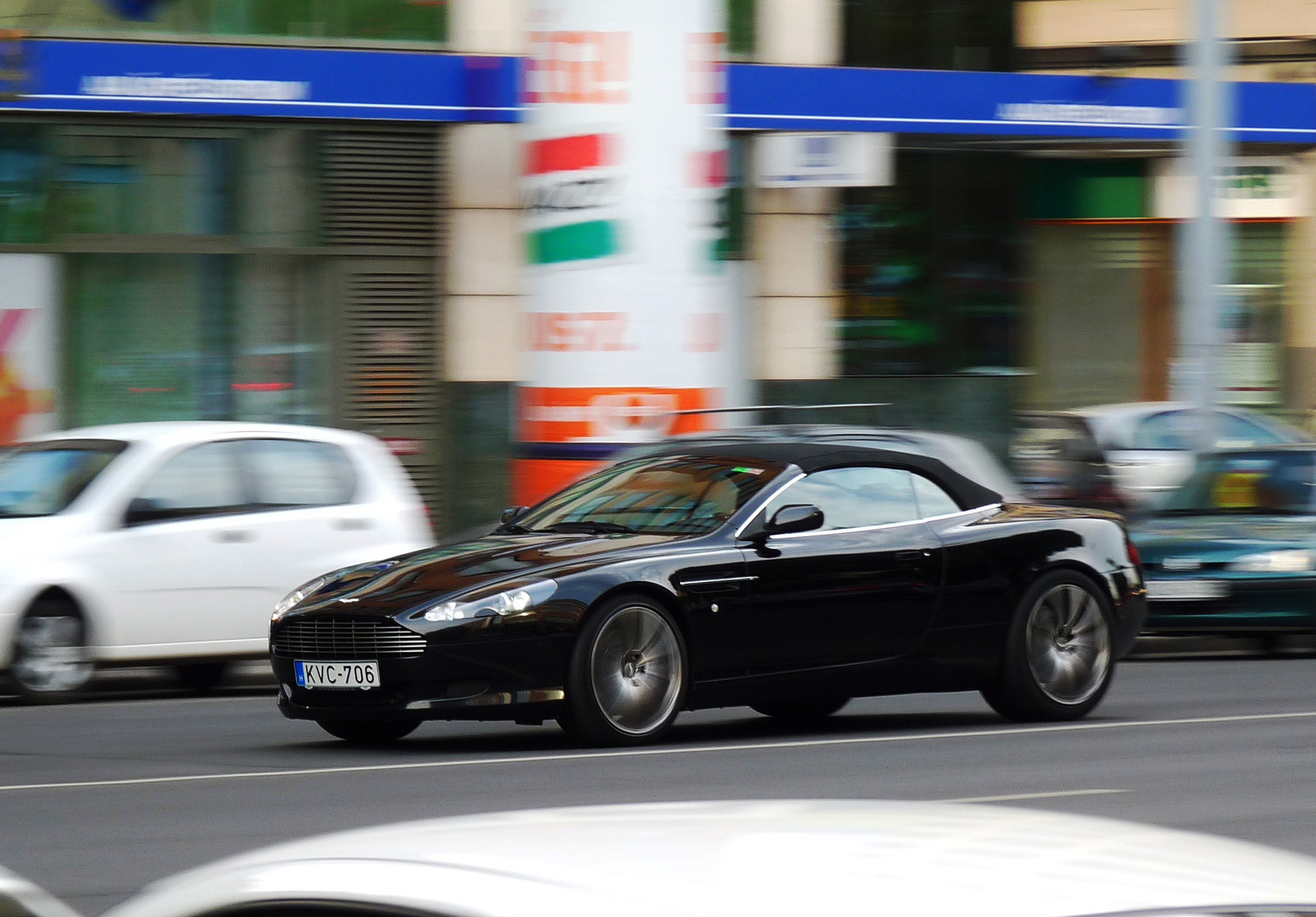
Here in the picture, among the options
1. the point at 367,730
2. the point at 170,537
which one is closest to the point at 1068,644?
the point at 367,730

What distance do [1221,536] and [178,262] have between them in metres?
9.06

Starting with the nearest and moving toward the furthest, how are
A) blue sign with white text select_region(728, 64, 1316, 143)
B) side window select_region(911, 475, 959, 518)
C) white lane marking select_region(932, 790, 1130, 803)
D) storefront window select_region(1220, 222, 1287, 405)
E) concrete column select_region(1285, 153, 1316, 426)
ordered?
white lane marking select_region(932, 790, 1130, 803)
side window select_region(911, 475, 959, 518)
blue sign with white text select_region(728, 64, 1316, 143)
concrete column select_region(1285, 153, 1316, 426)
storefront window select_region(1220, 222, 1287, 405)

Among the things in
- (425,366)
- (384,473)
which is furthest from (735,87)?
(384,473)

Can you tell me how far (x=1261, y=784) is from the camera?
9.00 m

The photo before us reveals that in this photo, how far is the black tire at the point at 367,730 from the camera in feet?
33.0

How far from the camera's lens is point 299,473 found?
13508mm

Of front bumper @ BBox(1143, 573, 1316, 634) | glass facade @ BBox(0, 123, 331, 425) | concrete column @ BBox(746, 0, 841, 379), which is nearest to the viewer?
front bumper @ BBox(1143, 573, 1316, 634)

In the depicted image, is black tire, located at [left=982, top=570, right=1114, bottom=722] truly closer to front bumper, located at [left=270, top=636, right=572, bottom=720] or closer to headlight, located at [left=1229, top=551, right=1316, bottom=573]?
front bumper, located at [left=270, top=636, right=572, bottom=720]

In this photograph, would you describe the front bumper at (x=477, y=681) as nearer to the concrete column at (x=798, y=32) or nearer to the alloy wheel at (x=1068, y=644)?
the alloy wheel at (x=1068, y=644)

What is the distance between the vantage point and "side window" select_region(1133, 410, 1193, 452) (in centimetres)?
2188

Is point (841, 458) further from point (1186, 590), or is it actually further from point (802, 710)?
point (1186, 590)

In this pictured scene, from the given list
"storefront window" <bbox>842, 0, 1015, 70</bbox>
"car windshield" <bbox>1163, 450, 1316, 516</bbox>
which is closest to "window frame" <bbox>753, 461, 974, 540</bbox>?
"car windshield" <bbox>1163, 450, 1316, 516</bbox>

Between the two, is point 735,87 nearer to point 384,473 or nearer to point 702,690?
point 384,473

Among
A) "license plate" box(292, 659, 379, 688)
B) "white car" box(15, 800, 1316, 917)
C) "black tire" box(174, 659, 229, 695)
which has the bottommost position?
"black tire" box(174, 659, 229, 695)
